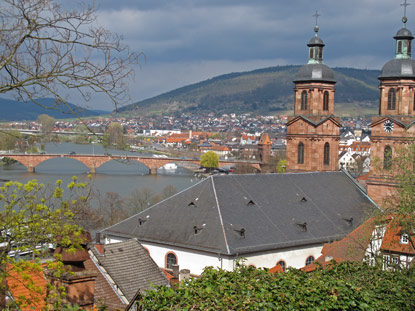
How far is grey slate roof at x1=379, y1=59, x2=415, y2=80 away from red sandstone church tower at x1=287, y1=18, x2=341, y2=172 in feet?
12.2

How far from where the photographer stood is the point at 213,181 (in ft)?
71.9

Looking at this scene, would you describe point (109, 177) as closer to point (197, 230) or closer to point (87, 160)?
point (87, 160)

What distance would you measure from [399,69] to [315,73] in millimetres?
4583

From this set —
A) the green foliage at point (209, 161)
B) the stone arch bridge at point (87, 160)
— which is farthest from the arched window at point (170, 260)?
the green foliage at point (209, 161)

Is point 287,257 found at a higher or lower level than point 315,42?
lower

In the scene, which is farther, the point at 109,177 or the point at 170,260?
the point at 109,177

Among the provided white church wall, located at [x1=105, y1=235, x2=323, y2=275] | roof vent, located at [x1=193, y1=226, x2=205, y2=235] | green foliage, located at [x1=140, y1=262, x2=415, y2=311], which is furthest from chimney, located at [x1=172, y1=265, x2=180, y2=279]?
green foliage, located at [x1=140, y1=262, x2=415, y2=311]

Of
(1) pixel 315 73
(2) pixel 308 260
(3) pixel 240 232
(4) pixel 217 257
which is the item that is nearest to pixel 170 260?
(4) pixel 217 257

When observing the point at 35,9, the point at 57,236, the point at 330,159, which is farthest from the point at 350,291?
the point at 330,159

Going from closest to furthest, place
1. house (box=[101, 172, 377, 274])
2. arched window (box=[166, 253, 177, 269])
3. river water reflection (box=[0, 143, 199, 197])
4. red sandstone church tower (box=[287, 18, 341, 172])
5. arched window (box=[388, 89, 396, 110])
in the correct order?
house (box=[101, 172, 377, 274]) → arched window (box=[166, 253, 177, 269]) → arched window (box=[388, 89, 396, 110]) → red sandstone church tower (box=[287, 18, 341, 172]) → river water reflection (box=[0, 143, 199, 197])

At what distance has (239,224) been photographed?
20.4 m

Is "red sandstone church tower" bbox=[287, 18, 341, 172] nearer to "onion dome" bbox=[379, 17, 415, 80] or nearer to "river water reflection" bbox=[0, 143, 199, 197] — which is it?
"onion dome" bbox=[379, 17, 415, 80]

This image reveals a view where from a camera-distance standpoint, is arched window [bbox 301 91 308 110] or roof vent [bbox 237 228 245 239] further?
arched window [bbox 301 91 308 110]

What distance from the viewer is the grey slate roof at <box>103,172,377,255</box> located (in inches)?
786
